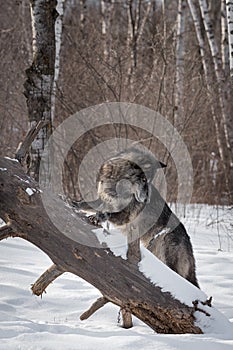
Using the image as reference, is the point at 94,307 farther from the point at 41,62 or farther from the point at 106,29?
the point at 106,29

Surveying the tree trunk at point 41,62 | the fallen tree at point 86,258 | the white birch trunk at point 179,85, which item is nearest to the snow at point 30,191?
the fallen tree at point 86,258

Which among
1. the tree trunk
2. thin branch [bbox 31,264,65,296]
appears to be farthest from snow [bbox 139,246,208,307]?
the tree trunk

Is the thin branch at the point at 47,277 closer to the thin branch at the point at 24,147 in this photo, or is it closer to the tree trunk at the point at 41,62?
the thin branch at the point at 24,147

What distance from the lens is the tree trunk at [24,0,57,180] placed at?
6668 mm

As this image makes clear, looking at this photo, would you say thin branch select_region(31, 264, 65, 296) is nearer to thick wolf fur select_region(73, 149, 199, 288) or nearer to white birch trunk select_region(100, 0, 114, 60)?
thick wolf fur select_region(73, 149, 199, 288)

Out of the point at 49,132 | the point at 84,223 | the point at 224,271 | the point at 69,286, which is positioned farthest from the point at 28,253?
the point at 84,223

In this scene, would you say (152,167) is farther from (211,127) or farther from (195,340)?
(211,127)

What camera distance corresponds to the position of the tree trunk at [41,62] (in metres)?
6.67

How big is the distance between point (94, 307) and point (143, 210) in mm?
1017

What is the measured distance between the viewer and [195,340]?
10.2ft

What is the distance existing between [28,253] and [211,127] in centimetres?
697

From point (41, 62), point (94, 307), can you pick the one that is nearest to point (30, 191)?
point (94, 307)

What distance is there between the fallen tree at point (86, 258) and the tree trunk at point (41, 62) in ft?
11.2

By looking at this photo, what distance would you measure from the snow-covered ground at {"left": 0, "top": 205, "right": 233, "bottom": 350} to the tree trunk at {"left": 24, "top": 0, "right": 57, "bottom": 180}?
5.56 ft
